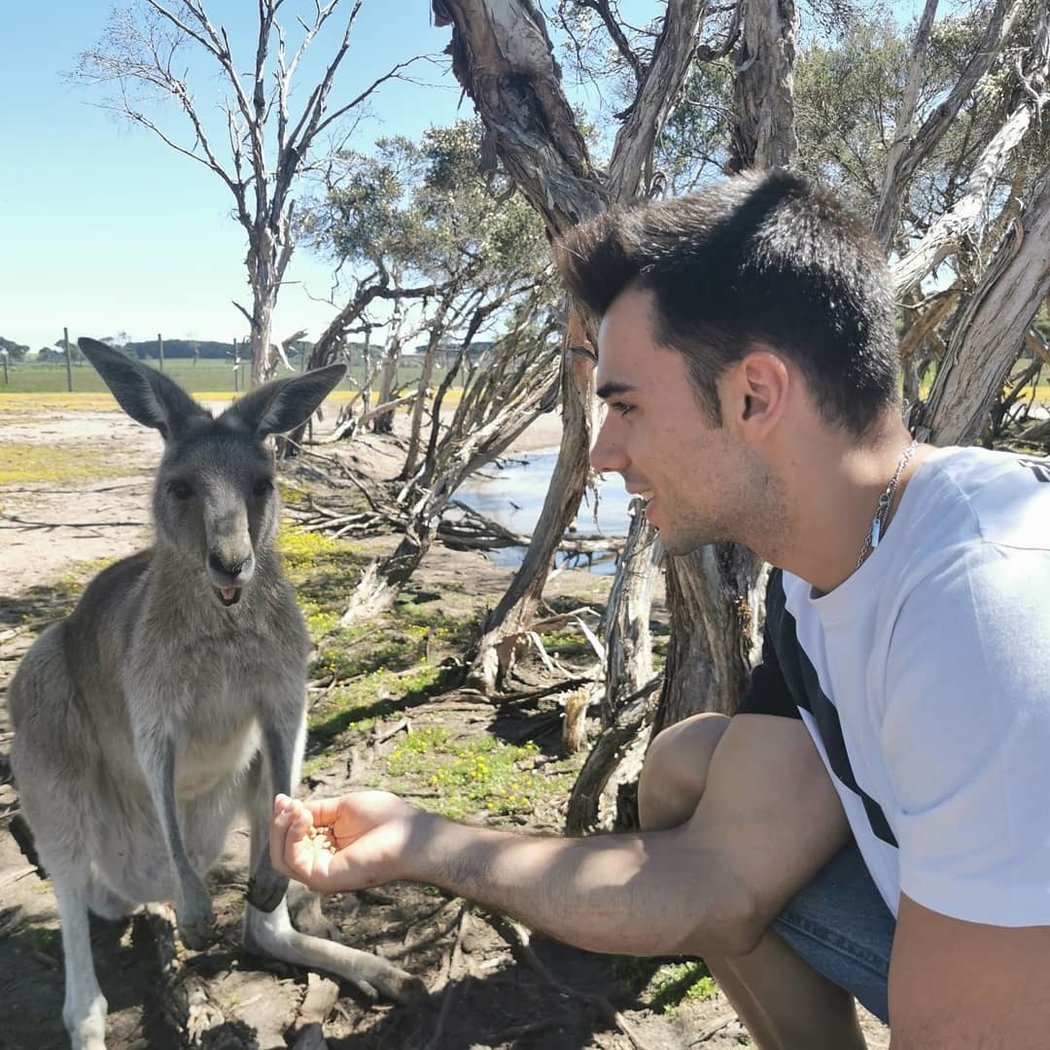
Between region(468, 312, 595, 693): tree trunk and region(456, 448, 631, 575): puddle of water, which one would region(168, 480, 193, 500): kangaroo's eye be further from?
region(456, 448, 631, 575): puddle of water

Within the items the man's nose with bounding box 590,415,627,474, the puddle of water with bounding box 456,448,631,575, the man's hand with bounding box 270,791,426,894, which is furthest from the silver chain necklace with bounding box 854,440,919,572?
the puddle of water with bounding box 456,448,631,575

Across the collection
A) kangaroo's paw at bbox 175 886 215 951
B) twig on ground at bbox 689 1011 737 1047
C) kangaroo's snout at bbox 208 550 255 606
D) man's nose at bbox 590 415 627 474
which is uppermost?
man's nose at bbox 590 415 627 474

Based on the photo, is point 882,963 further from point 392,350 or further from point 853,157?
point 392,350

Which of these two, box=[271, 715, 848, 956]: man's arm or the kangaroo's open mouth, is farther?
the kangaroo's open mouth

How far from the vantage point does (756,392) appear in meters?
1.53

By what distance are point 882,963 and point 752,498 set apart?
2.57ft

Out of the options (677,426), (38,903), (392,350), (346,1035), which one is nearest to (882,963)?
(677,426)

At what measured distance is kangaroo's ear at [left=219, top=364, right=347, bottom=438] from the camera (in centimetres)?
318

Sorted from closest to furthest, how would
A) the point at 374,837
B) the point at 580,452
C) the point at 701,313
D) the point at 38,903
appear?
the point at 701,313 → the point at 374,837 → the point at 38,903 → the point at 580,452

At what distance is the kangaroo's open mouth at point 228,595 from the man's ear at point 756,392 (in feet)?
5.18

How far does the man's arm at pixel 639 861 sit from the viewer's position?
1691 millimetres

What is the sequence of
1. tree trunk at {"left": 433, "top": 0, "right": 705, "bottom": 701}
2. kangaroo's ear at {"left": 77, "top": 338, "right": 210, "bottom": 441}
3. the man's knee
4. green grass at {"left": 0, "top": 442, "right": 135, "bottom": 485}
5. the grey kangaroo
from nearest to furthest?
the man's knee < the grey kangaroo < tree trunk at {"left": 433, "top": 0, "right": 705, "bottom": 701} < kangaroo's ear at {"left": 77, "top": 338, "right": 210, "bottom": 441} < green grass at {"left": 0, "top": 442, "right": 135, "bottom": 485}

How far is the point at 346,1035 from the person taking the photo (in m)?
2.45

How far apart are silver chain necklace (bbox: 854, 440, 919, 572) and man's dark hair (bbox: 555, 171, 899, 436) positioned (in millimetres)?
86
